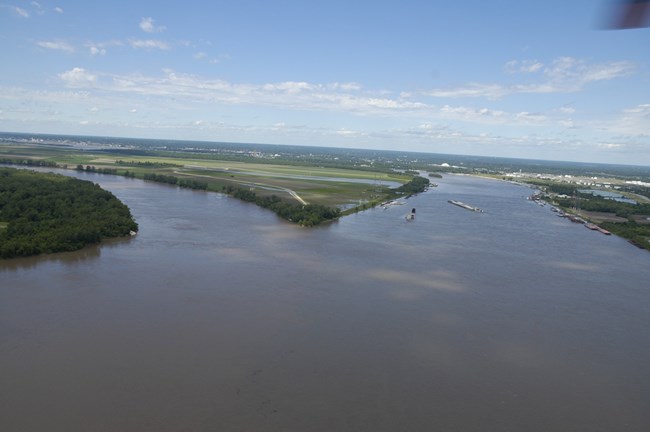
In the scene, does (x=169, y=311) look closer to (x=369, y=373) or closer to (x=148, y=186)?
(x=369, y=373)

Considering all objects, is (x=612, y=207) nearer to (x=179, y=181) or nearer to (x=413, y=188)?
(x=413, y=188)

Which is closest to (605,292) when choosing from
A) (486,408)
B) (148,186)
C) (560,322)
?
(560,322)

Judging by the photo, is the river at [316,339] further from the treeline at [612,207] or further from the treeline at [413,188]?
the treeline at [413,188]

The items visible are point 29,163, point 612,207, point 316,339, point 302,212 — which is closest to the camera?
point 316,339

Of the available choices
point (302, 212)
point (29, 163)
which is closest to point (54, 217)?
point (302, 212)

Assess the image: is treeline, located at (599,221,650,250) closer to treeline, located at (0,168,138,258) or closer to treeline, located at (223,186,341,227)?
treeline, located at (223,186,341,227)
